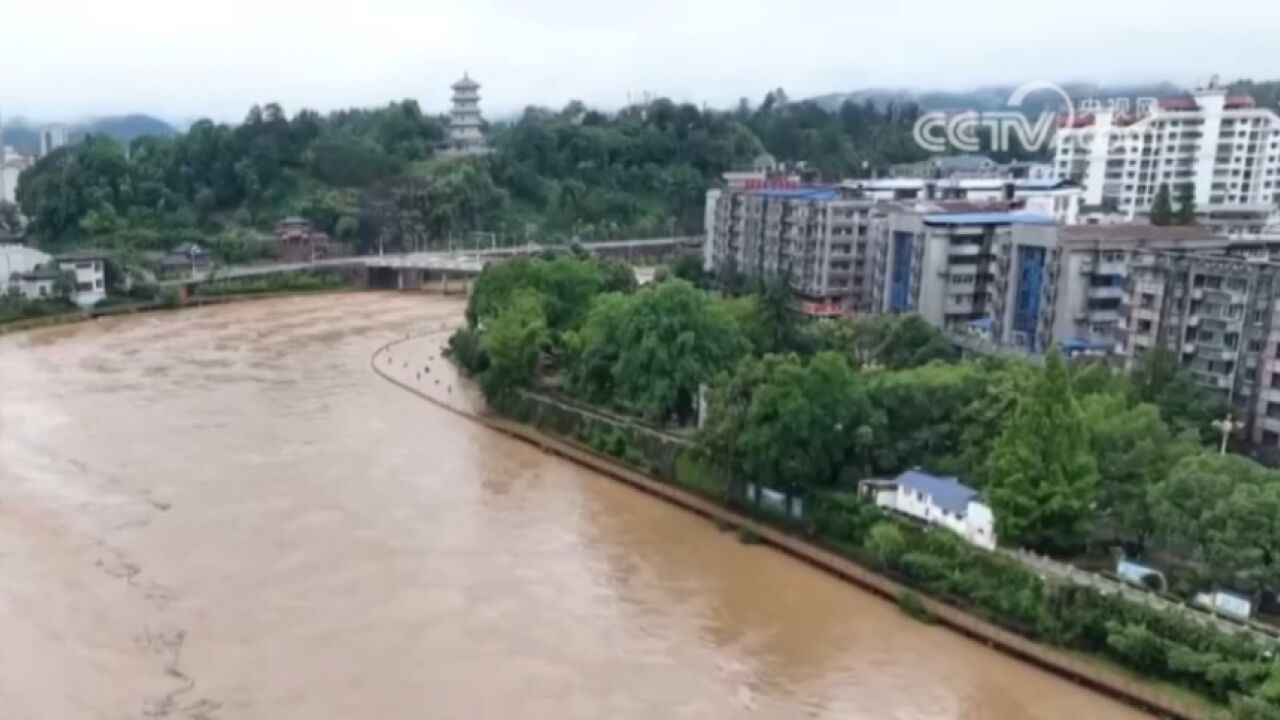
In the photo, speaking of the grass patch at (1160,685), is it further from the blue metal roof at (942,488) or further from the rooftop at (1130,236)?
the rooftop at (1130,236)

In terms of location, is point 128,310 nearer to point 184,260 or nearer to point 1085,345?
point 184,260

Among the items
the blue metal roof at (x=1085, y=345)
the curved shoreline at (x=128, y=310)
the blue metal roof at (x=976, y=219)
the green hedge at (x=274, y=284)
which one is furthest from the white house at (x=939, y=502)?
the green hedge at (x=274, y=284)

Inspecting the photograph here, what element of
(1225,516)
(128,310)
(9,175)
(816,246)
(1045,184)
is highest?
(1045,184)

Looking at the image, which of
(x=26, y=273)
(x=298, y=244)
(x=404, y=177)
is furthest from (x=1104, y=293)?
(x=404, y=177)

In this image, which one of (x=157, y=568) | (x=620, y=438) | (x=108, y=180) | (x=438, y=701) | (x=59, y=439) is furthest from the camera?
(x=108, y=180)

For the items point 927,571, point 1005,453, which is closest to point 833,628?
point 927,571

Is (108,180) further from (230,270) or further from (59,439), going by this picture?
(59,439)
